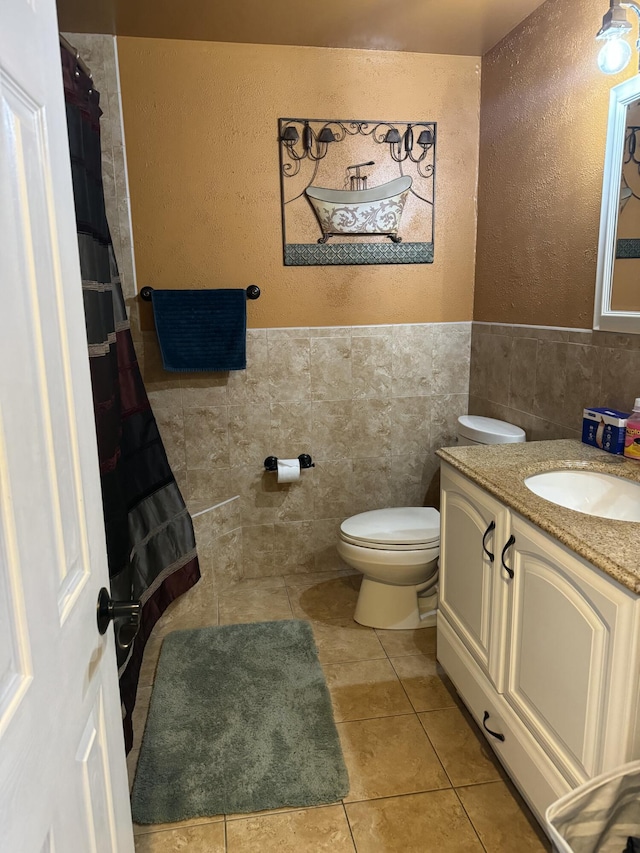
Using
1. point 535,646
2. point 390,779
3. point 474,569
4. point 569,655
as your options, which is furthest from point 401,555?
point 569,655

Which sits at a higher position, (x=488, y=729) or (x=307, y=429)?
(x=307, y=429)

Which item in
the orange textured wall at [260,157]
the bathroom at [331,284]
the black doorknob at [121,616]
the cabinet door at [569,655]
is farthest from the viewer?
the orange textured wall at [260,157]

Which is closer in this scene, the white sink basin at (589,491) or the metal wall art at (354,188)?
the white sink basin at (589,491)

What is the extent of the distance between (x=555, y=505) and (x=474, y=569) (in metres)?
Answer: 0.43

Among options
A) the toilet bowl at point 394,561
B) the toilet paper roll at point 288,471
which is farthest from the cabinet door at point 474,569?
the toilet paper roll at point 288,471

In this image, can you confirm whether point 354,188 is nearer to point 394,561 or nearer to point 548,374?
point 548,374

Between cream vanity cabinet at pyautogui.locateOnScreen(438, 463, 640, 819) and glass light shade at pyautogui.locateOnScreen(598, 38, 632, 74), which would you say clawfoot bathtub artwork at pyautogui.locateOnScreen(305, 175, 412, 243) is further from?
cream vanity cabinet at pyautogui.locateOnScreen(438, 463, 640, 819)

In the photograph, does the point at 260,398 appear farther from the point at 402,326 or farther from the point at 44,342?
the point at 44,342

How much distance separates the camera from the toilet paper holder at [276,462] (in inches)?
111

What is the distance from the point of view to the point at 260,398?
2.79 meters

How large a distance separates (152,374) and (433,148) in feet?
5.43

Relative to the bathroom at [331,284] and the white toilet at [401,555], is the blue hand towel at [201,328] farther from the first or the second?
the white toilet at [401,555]

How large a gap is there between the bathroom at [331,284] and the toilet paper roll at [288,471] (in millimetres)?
97

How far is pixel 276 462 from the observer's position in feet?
9.28
